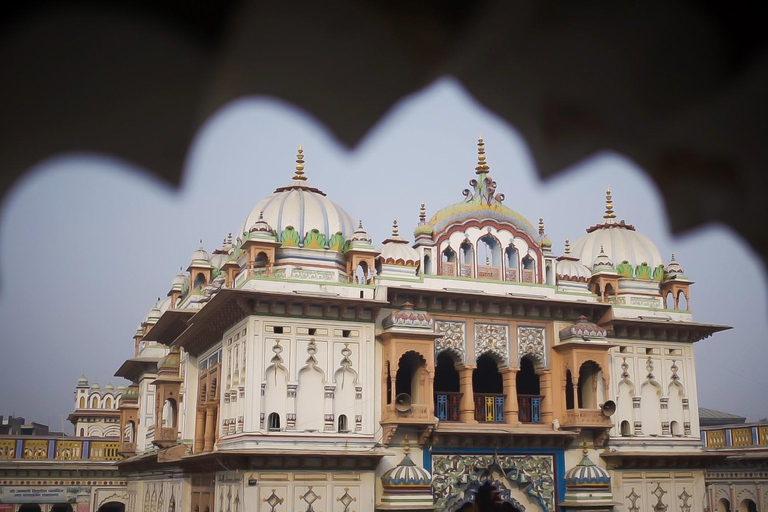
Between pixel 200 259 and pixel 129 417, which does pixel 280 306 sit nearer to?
pixel 200 259

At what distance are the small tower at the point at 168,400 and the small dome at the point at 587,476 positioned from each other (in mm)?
12261

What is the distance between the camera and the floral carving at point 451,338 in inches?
848

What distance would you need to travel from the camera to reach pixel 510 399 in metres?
21.9

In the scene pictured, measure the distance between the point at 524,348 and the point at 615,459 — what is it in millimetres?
3792

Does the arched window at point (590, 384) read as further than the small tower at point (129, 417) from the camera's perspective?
No

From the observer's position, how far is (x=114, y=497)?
36.8m

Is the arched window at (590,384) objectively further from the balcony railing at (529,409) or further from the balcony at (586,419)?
the balcony railing at (529,409)

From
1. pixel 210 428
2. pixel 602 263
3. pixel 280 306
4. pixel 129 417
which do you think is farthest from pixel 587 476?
pixel 129 417

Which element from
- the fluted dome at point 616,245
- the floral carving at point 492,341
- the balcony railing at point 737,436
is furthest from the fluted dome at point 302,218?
the balcony railing at point 737,436

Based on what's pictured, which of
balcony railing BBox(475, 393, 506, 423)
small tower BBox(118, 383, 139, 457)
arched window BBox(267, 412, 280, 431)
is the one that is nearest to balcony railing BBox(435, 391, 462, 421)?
balcony railing BBox(475, 393, 506, 423)

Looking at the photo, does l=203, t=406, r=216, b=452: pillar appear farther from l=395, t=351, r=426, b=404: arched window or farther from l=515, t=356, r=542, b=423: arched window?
l=515, t=356, r=542, b=423: arched window

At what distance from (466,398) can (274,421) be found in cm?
484

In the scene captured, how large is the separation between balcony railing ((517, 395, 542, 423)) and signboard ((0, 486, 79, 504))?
22196 mm

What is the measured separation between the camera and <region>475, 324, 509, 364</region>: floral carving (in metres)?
21.9
